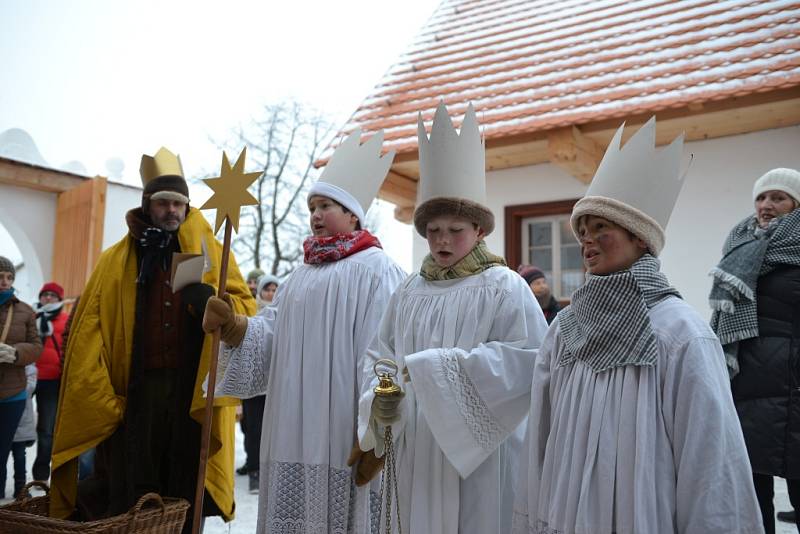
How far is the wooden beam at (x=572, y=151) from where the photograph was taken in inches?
263

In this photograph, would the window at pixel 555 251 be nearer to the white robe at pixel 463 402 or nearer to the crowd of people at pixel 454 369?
the crowd of people at pixel 454 369

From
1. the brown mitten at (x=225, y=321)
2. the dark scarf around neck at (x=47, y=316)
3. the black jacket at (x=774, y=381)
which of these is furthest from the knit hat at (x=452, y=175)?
the dark scarf around neck at (x=47, y=316)

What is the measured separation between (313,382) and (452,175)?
45.6 inches

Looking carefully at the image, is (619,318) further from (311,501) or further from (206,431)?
(206,431)

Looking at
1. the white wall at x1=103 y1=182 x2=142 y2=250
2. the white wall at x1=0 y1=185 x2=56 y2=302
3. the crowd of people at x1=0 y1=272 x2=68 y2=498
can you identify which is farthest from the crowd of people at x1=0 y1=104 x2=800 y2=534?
the white wall at x1=0 y1=185 x2=56 y2=302

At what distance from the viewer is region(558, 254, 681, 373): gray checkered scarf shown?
1.97 metres

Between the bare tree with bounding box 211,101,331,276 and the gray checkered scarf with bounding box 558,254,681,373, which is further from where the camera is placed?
the bare tree with bounding box 211,101,331,276

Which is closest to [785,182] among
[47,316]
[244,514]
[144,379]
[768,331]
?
[768,331]

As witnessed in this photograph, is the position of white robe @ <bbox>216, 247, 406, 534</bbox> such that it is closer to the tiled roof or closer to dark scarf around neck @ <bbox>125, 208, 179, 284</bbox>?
dark scarf around neck @ <bbox>125, 208, 179, 284</bbox>

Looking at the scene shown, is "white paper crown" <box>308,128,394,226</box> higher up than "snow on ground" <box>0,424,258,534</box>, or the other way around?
"white paper crown" <box>308,128,394,226</box>

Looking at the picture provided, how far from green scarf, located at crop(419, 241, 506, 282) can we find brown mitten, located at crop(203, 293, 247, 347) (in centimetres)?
104

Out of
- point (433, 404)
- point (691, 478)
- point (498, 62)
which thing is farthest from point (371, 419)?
point (498, 62)

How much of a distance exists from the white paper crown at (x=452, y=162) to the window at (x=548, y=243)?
185 inches

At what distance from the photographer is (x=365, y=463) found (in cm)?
290
